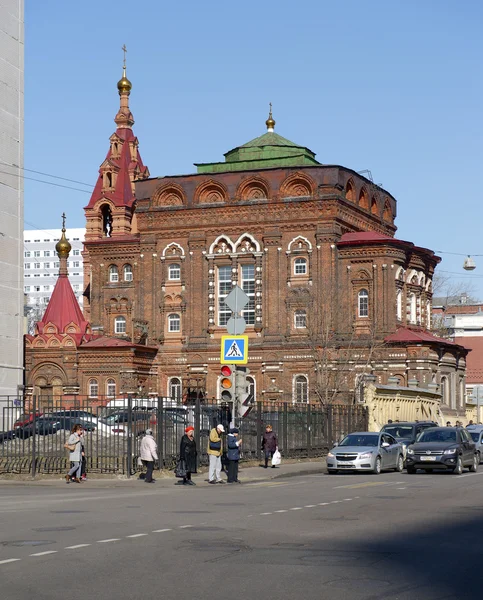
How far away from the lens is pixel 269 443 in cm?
3941

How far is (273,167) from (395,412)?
68.1ft

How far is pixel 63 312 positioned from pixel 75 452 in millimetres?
46234

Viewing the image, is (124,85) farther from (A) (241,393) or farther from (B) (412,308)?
(A) (241,393)

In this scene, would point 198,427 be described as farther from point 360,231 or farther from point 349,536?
point 360,231

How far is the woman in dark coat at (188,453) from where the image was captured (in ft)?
103

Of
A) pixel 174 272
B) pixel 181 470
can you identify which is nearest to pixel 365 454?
pixel 181 470

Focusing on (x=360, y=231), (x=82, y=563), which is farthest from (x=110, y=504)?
(x=360, y=231)

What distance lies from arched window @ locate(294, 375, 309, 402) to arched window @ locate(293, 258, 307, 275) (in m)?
6.60

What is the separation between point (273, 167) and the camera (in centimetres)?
7519

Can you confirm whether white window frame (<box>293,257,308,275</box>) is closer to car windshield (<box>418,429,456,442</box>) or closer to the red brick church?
the red brick church

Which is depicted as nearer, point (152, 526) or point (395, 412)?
point (152, 526)

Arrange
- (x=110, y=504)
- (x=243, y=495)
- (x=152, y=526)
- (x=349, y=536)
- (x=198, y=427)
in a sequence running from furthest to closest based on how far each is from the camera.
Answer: (x=198, y=427), (x=243, y=495), (x=110, y=504), (x=152, y=526), (x=349, y=536)

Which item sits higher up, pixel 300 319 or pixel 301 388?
pixel 300 319

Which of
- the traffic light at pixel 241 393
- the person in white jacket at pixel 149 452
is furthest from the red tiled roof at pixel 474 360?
the person in white jacket at pixel 149 452
